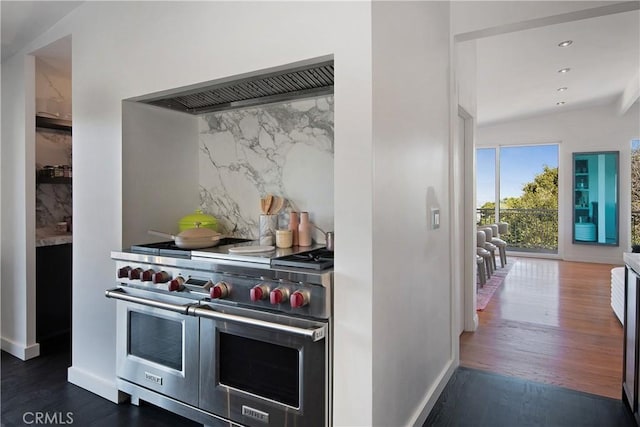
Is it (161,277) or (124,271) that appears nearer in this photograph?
(161,277)

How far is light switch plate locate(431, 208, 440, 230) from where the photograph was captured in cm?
229

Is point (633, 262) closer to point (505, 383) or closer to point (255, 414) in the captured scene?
point (505, 383)

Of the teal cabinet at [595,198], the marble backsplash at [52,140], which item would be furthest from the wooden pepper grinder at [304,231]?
the teal cabinet at [595,198]

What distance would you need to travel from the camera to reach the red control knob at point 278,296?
A: 1.61m

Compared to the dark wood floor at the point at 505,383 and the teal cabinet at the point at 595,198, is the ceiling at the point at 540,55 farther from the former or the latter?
the dark wood floor at the point at 505,383

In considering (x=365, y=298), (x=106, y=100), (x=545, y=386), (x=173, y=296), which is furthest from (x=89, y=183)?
(x=545, y=386)

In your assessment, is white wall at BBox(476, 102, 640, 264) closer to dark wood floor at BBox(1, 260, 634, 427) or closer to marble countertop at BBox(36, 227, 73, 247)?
dark wood floor at BBox(1, 260, 634, 427)

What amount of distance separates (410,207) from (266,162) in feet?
3.19

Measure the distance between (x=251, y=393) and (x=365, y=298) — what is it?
751 millimetres

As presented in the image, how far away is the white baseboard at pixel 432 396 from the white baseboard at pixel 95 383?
1.74 m

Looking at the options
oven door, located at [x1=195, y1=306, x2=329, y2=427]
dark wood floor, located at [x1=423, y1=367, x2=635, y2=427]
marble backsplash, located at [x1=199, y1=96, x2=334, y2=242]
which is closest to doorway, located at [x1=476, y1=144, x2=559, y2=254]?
dark wood floor, located at [x1=423, y1=367, x2=635, y2=427]

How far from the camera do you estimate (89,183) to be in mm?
2533

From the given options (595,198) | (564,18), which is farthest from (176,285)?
(595,198)

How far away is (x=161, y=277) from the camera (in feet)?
6.64
